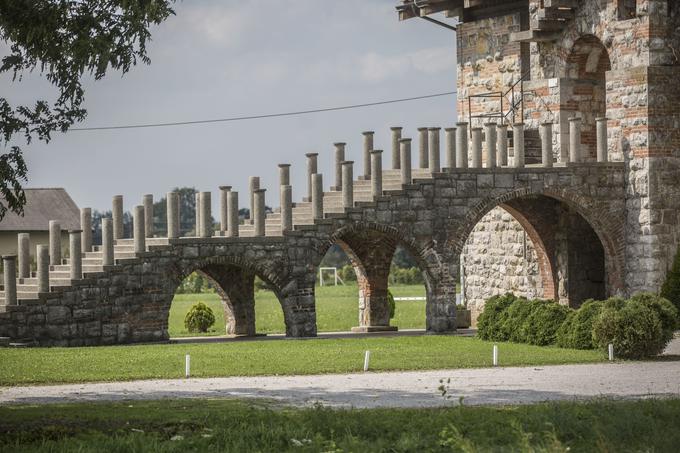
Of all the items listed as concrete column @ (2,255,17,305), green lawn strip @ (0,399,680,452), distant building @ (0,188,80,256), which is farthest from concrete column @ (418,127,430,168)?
distant building @ (0,188,80,256)

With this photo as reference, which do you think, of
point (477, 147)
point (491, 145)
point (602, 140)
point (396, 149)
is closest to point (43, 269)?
point (396, 149)

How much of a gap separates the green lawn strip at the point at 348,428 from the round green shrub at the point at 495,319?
39.7ft

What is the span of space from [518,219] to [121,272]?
11255 mm

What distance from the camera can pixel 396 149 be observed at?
120ft

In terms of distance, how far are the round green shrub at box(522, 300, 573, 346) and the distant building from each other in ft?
98.7

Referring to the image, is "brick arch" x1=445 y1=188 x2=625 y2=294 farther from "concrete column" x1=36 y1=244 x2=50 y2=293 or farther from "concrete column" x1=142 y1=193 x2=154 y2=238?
"concrete column" x1=36 y1=244 x2=50 y2=293

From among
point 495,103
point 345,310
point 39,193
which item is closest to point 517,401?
point 495,103

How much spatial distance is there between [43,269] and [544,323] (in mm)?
10703

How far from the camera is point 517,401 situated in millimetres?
20188

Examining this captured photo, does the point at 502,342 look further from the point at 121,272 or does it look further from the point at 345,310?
the point at 345,310

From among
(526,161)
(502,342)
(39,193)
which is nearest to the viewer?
(502,342)

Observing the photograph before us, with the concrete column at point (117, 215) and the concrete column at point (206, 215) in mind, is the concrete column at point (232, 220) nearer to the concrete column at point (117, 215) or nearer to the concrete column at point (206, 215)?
the concrete column at point (206, 215)

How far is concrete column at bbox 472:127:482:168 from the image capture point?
33906mm

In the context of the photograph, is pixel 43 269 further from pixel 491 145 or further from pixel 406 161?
pixel 491 145
